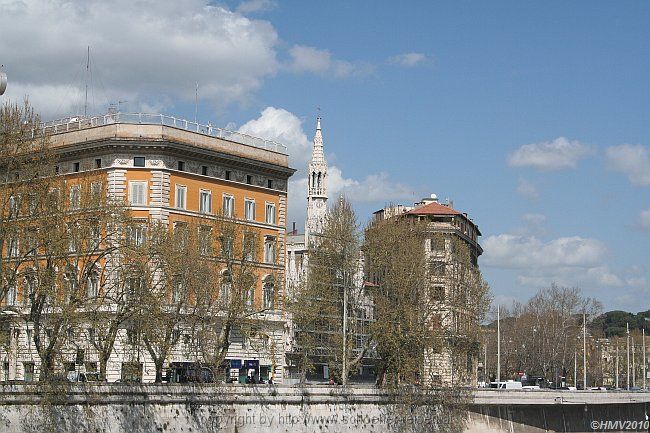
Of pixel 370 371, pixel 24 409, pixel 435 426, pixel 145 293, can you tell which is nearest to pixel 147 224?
pixel 145 293

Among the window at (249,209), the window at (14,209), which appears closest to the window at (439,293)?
the window at (249,209)

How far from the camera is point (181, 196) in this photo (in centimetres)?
9281

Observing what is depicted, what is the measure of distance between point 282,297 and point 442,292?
1966cm

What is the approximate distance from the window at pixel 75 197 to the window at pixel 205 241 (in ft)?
35.5

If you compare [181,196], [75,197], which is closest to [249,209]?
[181,196]

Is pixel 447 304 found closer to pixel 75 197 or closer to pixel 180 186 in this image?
pixel 180 186

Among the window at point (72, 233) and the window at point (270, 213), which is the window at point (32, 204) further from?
the window at point (270, 213)

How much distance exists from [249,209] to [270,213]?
8.27ft

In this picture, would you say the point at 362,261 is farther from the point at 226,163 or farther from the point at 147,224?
the point at 147,224

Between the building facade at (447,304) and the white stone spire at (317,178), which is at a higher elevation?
the white stone spire at (317,178)

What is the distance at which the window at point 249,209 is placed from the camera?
3878 inches

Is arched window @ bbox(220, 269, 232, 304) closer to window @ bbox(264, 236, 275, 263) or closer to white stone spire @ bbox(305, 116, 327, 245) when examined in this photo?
window @ bbox(264, 236, 275, 263)

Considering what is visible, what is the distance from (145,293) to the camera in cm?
7138

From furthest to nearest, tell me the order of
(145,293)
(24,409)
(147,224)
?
1. (147,224)
2. (145,293)
3. (24,409)
